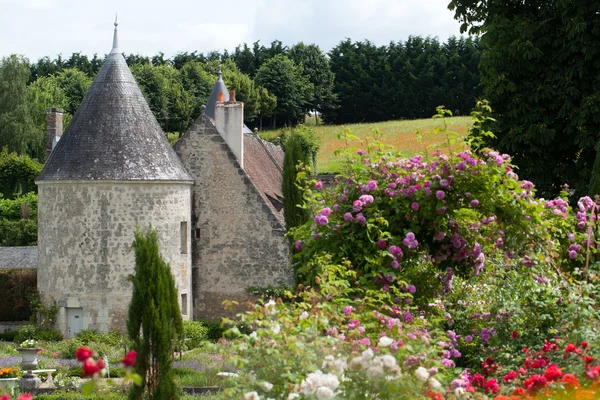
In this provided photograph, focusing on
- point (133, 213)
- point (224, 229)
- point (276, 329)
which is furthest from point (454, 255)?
point (224, 229)

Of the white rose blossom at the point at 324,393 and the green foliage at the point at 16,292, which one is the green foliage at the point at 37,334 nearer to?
the green foliage at the point at 16,292

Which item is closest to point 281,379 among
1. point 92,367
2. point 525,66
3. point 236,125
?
point 92,367

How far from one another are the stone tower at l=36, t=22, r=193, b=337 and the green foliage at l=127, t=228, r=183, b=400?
10.1 m

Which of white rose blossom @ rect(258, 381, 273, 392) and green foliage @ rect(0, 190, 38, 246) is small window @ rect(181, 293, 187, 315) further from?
white rose blossom @ rect(258, 381, 273, 392)

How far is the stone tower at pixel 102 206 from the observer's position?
24.8 meters

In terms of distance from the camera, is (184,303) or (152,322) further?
(184,303)

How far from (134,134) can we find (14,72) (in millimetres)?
40375

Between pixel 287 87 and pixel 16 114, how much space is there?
80.7 ft

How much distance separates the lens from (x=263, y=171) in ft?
110

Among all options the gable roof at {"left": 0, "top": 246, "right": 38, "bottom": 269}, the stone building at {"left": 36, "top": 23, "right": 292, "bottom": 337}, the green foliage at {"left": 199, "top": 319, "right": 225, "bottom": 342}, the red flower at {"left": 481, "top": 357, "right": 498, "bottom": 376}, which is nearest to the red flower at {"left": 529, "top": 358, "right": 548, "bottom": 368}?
the red flower at {"left": 481, "top": 357, "right": 498, "bottom": 376}

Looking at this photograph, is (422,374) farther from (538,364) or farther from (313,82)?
(313,82)

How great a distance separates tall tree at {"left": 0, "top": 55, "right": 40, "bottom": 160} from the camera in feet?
201

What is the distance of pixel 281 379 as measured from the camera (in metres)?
7.38

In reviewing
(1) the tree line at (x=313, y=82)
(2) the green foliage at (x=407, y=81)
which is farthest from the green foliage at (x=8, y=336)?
(2) the green foliage at (x=407, y=81)
